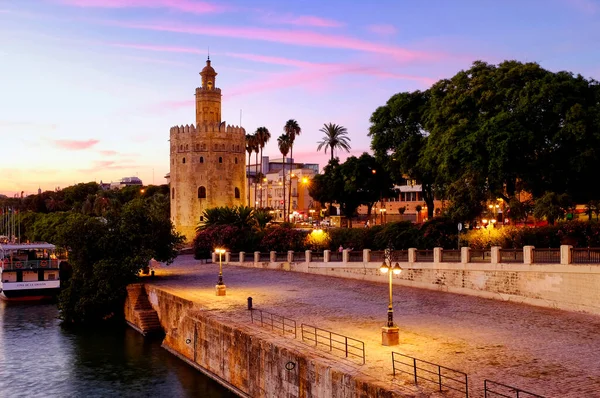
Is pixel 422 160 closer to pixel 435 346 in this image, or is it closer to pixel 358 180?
pixel 358 180

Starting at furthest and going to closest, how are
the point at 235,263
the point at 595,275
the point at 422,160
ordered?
the point at 235,263, the point at 422,160, the point at 595,275

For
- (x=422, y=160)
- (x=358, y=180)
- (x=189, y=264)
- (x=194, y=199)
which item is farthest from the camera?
(x=194, y=199)

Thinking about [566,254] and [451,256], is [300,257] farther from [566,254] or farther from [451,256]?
[566,254]

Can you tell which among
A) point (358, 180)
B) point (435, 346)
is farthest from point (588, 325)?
point (358, 180)

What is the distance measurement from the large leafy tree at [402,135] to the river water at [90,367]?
26.7 m

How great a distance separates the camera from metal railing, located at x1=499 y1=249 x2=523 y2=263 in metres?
31.2

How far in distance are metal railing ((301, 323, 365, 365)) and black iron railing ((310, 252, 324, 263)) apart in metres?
21.0

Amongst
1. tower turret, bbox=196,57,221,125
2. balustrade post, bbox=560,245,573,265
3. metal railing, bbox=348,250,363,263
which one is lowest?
metal railing, bbox=348,250,363,263

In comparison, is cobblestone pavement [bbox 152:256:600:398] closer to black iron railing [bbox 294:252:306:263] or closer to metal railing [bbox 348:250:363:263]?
metal railing [bbox 348:250:363:263]

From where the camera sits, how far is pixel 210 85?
8781 cm

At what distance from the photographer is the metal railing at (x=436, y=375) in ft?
54.9

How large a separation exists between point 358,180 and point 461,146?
32.9m

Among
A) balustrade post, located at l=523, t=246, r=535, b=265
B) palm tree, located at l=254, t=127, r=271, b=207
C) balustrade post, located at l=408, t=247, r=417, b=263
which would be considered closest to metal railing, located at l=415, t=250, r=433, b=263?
balustrade post, located at l=408, t=247, r=417, b=263

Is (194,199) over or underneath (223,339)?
over
